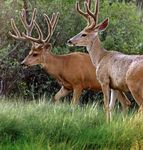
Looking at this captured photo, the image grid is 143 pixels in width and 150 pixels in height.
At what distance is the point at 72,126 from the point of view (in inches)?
400

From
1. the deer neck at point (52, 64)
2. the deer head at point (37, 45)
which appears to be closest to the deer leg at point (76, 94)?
the deer neck at point (52, 64)

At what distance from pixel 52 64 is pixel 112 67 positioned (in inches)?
105

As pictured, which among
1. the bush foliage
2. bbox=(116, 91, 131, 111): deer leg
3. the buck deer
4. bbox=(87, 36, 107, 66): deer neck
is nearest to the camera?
the buck deer

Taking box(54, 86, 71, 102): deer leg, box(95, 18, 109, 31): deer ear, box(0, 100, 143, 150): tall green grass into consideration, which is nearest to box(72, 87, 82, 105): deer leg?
box(54, 86, 71, 102): deer leg

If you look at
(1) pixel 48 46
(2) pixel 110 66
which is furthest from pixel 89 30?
(1) pixel 48 46

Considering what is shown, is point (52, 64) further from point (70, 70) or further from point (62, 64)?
point (70, 70)

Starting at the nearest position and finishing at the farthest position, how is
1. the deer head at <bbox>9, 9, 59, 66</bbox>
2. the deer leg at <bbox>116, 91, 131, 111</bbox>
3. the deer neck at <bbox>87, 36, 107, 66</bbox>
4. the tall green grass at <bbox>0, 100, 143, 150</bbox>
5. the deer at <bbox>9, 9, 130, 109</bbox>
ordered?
1. the tall green grass at <bbox>0, 100, 143, 150</bbox>
2. the deer neck at <bbox>87, 36, 107, 66</bbox>
3. the deer leg at <bbox>116, 91, 131, 111</bbox>
4. the deer head at <bbox>9, 9, 59, 66</bbox>
5. the deer at <bbox>9, 9, 130, 109</bbox>

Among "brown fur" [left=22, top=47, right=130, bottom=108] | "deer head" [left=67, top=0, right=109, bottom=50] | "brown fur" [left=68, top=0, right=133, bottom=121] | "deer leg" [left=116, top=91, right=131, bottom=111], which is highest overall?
"deer head" [left=67, top=0, right=109, bottom=50]

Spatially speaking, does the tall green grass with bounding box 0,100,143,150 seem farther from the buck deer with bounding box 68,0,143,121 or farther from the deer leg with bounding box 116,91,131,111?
the deer leg with bounding box 116,91,131,111

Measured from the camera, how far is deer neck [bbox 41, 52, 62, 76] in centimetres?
1476

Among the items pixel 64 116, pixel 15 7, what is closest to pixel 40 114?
pixel 64 116

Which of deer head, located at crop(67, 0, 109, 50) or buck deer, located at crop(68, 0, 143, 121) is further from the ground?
deer head, located at crop(67, 0, 109, 50)

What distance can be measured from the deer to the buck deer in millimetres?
1402

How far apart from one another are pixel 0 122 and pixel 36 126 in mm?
576
